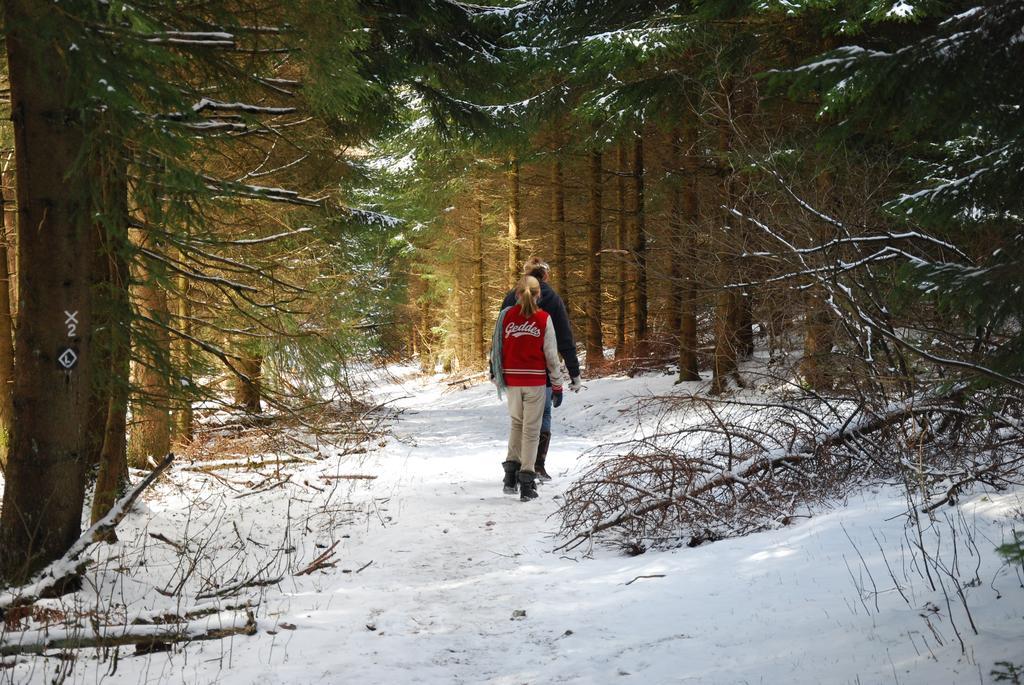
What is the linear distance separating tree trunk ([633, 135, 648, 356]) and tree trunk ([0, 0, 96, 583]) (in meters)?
12.7

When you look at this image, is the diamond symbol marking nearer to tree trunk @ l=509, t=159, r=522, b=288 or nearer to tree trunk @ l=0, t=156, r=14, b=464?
tree trunk @ l=0, t=156, r=14, b=464

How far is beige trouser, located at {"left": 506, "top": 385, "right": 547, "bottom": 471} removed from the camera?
7.80 meters

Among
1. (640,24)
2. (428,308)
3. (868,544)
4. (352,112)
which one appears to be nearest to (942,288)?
(868,544)

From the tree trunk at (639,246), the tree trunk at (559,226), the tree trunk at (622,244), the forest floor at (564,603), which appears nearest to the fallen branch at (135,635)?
the forest floor at (564,603)

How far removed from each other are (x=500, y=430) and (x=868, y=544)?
9692 millimetres

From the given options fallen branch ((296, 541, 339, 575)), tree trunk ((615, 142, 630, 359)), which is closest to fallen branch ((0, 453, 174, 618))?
fallen branch ((296, 541, 339, 575))

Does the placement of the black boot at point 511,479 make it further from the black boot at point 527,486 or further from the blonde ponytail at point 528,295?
the blonde ponytail at point 528,295

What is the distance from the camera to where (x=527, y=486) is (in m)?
7.77

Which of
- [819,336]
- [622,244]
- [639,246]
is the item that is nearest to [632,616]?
[819,336]

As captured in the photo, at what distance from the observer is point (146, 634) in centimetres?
400

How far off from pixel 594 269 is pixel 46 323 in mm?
15771

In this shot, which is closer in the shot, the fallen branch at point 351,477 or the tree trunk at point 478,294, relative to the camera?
the fallen branch at point 351,477

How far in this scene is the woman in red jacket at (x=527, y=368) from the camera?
7809mm

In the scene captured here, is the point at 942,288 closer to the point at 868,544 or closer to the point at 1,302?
the point at 868,544
